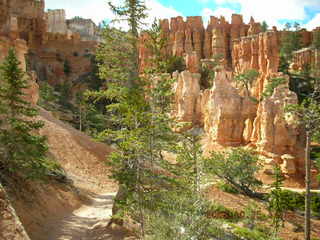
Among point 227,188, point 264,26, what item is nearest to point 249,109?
point 227,188

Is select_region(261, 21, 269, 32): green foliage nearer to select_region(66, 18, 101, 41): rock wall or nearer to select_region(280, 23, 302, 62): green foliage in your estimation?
select_region(280, 23, 302, 62): green foliage

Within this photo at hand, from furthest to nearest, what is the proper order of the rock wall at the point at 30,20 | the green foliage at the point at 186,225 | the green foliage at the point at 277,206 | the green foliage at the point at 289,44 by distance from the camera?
→ 1. the green foliage at the point at 289,44
2. the rock wall at the point at 30,20
3. the green foliage at the point at 277,206
4. the green foliage at the point at 186,225

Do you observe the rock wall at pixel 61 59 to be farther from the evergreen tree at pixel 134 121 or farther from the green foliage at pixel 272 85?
the evergreen tree at pixel 134 121

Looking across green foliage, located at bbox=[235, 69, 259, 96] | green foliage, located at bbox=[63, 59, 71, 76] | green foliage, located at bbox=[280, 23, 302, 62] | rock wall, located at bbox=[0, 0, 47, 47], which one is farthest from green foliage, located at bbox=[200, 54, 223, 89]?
rock wall, located at bbox=[0, 0, 47, 47]

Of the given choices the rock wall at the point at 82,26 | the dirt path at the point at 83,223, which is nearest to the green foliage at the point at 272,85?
the dirt path at the point at 83,223

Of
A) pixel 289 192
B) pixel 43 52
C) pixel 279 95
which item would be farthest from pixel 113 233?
pixel 43 52

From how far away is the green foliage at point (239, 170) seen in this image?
23.6 m

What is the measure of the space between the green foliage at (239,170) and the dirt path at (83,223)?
9691mm

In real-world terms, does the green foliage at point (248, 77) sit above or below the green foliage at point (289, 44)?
below

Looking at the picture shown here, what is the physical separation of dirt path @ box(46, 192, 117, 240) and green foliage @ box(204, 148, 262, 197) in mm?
9691

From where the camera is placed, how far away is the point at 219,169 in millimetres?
24203

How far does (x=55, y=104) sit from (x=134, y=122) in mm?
37564

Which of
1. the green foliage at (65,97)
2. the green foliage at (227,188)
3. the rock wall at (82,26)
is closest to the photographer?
the green foliage at (227,188)

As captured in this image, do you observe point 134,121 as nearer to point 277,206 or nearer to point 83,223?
point 83,223
